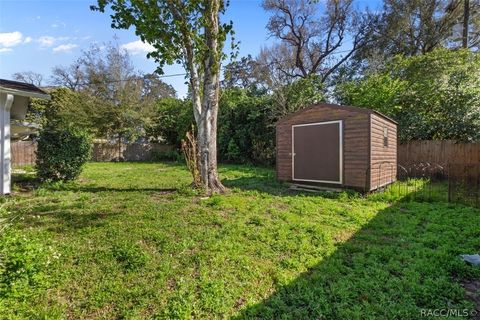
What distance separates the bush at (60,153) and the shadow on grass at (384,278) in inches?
280

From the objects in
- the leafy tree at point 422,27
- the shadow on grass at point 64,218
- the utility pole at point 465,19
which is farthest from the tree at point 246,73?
the shadow on grass at point 64,218

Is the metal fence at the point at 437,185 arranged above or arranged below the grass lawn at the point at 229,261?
above

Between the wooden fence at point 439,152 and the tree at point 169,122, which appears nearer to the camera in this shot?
the wooden fence at point 439,152

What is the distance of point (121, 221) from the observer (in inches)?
159

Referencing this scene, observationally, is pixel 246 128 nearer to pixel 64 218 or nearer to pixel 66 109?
pixel 64 218

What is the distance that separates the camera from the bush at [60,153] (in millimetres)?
7200

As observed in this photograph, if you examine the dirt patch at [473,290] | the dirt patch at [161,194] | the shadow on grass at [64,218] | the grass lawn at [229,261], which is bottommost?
the dirt patch at [473,290]

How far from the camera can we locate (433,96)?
10852mm

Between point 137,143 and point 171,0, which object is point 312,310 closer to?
point 171,0

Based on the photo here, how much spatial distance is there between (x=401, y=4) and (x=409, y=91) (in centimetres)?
921

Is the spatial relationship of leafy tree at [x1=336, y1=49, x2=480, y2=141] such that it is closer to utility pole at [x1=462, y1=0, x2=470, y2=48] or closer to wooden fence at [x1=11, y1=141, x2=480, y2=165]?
wooden fence at [x1=11, y1=141, x2=480, y2=165]

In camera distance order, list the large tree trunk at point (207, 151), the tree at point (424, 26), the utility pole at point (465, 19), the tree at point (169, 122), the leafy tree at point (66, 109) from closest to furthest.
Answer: the large tree trunk at point (207, 151) < the utility pole at point (465, 19) < the tree at point (424, 26) < the leafy tree at point (66, 109) < the tree at point (169, 122)

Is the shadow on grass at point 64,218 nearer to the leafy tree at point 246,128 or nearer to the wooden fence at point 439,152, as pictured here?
the leafy tree at point 246,128

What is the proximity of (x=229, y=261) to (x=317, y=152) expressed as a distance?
5115mm
